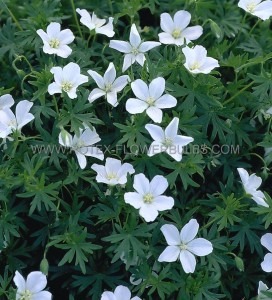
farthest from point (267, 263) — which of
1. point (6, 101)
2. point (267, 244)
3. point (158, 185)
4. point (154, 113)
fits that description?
point (6, 101)

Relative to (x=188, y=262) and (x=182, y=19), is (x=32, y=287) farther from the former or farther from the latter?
(x=182, y=19)

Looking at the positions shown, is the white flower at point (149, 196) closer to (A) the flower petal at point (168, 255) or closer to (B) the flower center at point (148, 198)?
(B) the flower center at point (148, 198)

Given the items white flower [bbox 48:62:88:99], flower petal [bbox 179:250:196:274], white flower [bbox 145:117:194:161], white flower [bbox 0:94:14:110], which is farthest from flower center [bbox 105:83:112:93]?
flower petal [bbox 179:250:196:274]

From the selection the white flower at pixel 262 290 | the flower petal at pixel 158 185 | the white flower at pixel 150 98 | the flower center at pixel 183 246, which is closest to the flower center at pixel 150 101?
the white flower at pixel 150 98

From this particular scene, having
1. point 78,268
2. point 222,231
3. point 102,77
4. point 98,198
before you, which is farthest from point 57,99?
point 222,231

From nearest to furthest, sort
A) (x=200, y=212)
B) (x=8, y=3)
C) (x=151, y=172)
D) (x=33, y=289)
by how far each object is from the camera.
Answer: (x=33, y=289) < (x=151, y=172) < (x=200, y=212) < (x=8, y=3)

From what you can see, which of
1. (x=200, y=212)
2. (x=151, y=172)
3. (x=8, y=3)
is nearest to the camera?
(x=151, y=172)

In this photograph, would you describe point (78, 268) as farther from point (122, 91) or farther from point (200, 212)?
point (122, 91)

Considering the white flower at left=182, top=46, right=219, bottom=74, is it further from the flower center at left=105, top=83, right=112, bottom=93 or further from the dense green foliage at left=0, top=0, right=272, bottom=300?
the flower center at left=105, top=83, right=112, bottom=93
